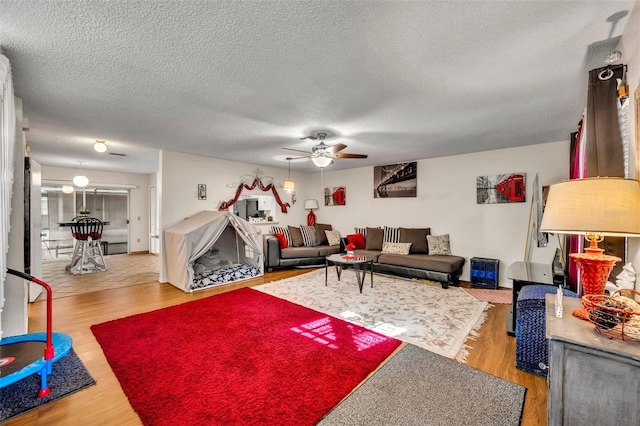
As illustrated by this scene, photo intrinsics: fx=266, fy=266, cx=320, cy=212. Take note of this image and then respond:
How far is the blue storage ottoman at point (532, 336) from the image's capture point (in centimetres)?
214

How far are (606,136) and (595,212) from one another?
3.13 feet

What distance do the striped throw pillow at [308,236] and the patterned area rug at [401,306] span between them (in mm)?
1502

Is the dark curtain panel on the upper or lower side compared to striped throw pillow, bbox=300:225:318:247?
upper

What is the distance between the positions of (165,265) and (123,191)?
4870mm

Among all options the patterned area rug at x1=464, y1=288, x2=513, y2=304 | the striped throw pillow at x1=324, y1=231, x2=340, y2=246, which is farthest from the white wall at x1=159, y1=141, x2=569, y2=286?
the striped throw pillow at x1=324, y1=231, x2=340, y2=246

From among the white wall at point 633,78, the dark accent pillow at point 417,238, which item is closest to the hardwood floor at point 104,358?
the white wall at point 633,78

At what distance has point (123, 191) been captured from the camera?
832 centimetres

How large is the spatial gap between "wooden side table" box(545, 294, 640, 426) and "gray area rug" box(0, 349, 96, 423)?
3.03 metres

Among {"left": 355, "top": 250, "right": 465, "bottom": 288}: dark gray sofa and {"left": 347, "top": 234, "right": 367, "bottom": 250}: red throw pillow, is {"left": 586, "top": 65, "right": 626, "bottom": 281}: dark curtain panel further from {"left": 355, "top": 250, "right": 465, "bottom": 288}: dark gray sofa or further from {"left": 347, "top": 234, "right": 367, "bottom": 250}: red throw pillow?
{"left": 347, "top": 234, "right": 367, "bottom": 250}: red throw pillow

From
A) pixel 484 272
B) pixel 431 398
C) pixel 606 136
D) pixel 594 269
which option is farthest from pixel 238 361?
pixel 484 272

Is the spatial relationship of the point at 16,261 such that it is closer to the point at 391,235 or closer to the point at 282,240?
the point at 282,240

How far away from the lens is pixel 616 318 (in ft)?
3.72

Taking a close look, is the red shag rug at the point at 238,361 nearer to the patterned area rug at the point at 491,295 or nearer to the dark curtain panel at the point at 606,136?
the dark curtain panel at the point at 606,136

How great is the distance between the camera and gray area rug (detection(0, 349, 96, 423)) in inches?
71.8
